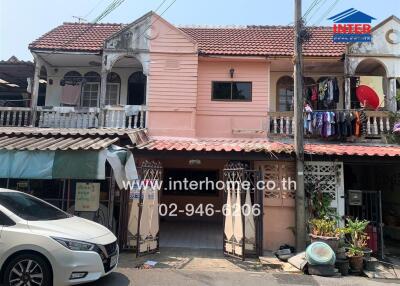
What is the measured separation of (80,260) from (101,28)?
38.7 ft

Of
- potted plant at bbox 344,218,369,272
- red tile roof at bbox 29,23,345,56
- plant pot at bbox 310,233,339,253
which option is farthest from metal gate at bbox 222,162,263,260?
red tile roof at bbox 29,23,345,56

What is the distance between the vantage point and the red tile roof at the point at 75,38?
12930 millimetres

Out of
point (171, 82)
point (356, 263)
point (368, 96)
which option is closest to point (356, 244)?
point (356, 263)

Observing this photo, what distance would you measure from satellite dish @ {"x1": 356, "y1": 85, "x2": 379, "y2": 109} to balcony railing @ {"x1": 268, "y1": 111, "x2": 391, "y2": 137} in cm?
42

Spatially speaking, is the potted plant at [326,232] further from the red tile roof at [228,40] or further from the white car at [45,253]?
the red tile roof at [228,40]

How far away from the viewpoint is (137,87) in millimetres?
14281

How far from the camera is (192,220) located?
47.4 ft

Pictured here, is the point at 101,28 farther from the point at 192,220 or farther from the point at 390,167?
the point at 390,167

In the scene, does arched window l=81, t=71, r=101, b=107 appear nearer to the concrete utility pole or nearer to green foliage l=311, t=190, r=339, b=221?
the concrete utility pole

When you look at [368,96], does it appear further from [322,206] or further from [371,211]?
[322,206]

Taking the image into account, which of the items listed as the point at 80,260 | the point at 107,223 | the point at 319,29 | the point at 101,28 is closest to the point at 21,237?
the point at 80,260

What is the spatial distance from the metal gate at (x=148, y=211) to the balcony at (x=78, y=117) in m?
3.52

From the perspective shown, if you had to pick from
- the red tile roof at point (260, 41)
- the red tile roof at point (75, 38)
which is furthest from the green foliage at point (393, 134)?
the red tile roof at point (75, 38)

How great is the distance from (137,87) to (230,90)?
3706mm
